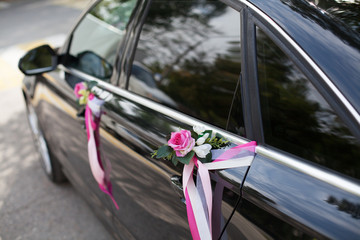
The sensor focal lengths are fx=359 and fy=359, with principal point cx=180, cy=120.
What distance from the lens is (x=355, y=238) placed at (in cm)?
92

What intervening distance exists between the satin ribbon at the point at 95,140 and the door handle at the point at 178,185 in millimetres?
657

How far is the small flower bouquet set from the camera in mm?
1319

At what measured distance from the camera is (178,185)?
4.65ft

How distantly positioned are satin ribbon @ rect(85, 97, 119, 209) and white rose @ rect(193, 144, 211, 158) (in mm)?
820

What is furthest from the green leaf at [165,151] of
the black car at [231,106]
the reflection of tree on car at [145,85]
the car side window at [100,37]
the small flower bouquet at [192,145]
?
the car side window at [100,37]

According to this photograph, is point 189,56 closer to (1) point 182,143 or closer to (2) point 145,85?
(2) point 145,85

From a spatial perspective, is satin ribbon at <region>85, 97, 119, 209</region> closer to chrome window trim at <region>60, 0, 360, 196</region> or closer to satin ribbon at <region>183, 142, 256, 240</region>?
chrome window trim at <region>60, 0, 360, 196</region>

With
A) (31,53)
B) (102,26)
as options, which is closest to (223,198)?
(102,26)

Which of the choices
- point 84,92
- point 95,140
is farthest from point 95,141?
point 84,92

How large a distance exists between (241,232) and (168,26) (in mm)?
1375

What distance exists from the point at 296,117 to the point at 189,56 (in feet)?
2.80

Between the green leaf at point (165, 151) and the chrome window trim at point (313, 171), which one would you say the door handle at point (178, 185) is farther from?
the chrome window trim at point (313, 171)

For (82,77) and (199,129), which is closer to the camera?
(199,129)

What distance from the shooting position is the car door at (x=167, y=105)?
1474mm
